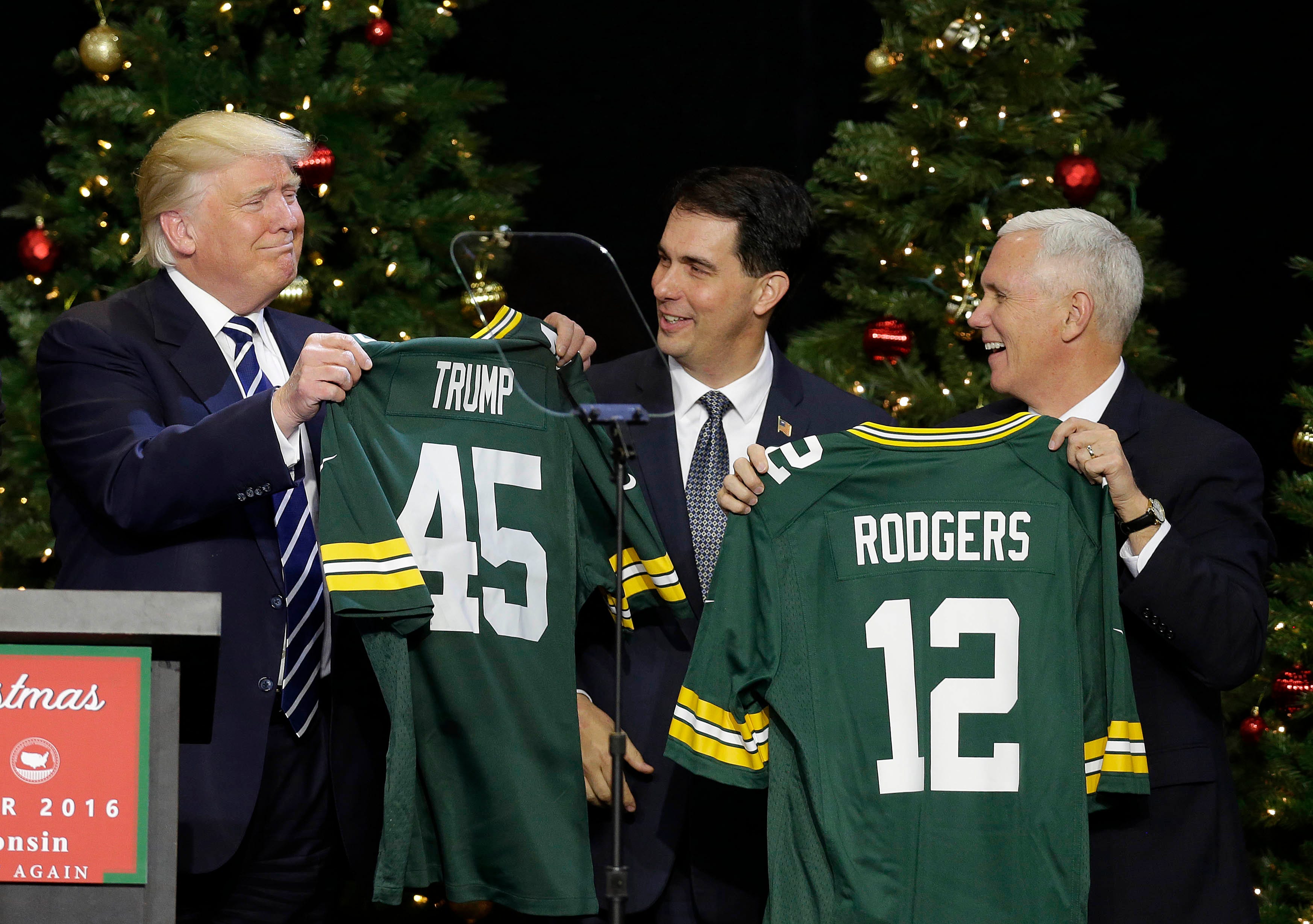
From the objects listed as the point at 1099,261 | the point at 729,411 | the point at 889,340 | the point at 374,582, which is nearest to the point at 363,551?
the point at 374,582

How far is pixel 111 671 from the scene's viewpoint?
1699 mm

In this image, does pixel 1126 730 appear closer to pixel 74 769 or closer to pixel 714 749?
pixel 714 749

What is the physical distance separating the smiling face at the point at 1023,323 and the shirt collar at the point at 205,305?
145cm

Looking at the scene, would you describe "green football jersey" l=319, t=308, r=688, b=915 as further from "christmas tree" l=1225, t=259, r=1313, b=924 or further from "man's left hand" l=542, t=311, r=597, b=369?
"christmas tree" l=1225, t=259, r=1313, b=924

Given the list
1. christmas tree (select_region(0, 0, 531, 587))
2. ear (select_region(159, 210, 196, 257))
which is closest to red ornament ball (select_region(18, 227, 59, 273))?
christmas tree (select_region(0, 0, 531, 587))

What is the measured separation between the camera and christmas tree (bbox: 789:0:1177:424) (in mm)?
4039

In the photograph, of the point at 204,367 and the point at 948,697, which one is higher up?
the point at 204,367

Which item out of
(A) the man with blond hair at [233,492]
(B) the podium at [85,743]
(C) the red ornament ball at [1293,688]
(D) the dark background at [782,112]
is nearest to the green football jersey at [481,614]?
(A) the man with blond hair at [233,492]

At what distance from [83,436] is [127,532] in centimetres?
18

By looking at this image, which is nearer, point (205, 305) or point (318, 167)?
point (205, 305)

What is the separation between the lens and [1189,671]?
2.49 meters

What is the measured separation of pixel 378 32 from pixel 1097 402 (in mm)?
2515

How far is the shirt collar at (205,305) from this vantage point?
2584 millimetres

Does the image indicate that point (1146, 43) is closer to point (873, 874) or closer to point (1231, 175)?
point (1231, 175)
